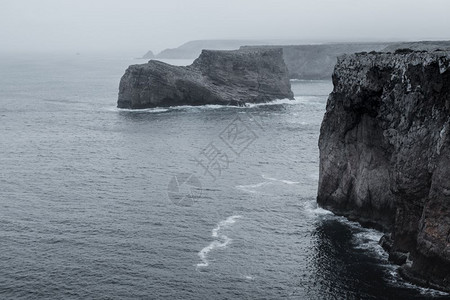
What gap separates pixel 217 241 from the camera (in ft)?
260

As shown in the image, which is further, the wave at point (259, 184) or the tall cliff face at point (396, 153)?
the wave at point (259, 184)

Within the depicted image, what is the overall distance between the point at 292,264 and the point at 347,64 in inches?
1275

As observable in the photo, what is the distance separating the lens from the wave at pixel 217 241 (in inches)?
2889

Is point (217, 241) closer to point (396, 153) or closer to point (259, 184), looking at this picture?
point (396, 153)

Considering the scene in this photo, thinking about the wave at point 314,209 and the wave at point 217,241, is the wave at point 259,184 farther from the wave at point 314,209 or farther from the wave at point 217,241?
the wave at point 217,241

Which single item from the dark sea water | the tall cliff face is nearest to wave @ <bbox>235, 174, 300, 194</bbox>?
the dark sea water

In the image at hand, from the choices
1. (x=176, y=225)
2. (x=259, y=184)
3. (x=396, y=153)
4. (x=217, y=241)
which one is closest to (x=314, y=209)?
(x=259, y=184)

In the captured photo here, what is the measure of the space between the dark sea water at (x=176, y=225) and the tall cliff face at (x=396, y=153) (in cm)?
356

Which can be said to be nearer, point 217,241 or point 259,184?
point 217,241

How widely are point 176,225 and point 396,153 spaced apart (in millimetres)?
32416

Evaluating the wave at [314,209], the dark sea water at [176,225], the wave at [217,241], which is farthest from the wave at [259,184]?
the wave at [217,241]

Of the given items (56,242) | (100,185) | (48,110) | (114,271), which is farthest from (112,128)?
(114,271)

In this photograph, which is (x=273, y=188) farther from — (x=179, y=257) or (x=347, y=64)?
(x=179, y=257)

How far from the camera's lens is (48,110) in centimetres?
19600
